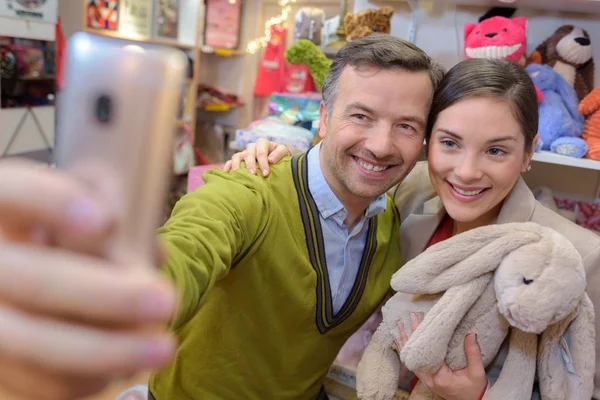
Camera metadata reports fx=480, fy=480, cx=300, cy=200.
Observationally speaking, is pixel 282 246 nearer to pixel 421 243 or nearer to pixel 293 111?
pixel 421 243

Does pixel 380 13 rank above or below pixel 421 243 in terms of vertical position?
above

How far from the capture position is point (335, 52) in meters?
2.21

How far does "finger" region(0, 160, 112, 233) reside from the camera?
265 mm

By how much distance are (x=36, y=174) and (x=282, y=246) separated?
70 centimetres

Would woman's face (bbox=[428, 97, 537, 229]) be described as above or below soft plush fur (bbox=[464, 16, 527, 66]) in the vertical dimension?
below

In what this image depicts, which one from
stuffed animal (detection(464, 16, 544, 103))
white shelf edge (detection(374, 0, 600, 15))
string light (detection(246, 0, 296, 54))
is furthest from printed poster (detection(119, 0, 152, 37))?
stuffed animal (detection(464, 16, 544, 103))

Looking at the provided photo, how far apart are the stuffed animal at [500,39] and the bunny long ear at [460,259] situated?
839 millimetres

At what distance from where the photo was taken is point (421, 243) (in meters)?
1.15

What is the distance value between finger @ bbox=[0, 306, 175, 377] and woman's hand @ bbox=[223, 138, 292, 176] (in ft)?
2.40

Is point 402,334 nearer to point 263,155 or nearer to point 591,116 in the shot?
point 263,155

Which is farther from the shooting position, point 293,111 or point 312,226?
point 293,111

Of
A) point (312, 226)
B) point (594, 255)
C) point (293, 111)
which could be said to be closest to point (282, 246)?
point (312, 226)

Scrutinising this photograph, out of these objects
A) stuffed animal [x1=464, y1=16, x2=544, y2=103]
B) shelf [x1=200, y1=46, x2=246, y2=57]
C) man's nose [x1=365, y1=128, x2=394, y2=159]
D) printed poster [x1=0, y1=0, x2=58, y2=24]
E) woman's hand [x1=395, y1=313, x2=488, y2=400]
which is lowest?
woman's hand [x1=395, y1=313, x2=488, y2=400]

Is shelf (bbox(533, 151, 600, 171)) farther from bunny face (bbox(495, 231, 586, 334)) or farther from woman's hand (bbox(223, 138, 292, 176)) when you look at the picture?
woman's hand (bbox(223, 138, 292, 176))
